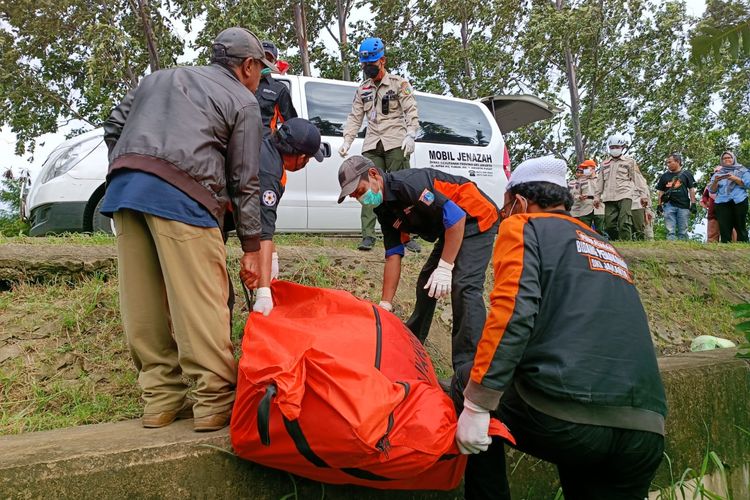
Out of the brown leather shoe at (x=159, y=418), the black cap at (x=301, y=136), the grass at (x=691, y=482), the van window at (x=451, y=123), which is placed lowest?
the grass at (x=691, y=482)

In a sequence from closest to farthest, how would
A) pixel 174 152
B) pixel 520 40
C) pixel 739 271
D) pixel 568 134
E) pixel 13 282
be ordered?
pixel 174 152 < pixel 13 282 < pixel 739 271 < pixel 520 40 < pixel 568 134

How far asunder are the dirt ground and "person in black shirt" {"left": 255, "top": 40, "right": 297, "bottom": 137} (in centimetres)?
97

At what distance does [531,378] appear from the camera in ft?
6.07

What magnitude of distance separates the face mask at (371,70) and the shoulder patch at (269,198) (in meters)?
2.58

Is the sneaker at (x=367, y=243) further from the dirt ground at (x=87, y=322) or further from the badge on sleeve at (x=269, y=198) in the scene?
the badge on sleeve at (x=269, y=198)

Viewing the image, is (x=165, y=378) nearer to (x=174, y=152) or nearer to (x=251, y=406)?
(x=251, y=406)

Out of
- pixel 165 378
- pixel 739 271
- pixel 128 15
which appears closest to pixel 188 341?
pixel 165 378

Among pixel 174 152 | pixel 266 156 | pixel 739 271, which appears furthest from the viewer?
pixel 739 271

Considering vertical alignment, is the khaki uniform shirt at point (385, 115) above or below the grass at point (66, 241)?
above

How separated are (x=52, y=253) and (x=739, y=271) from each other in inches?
285

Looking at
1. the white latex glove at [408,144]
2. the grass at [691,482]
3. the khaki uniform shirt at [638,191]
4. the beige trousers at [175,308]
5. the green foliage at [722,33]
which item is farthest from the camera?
the khaki uniform shirt at [638,191]

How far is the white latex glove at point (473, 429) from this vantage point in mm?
1882

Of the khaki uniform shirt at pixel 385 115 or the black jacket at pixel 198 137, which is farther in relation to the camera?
the khaki uniform shirt at pixel 385 115

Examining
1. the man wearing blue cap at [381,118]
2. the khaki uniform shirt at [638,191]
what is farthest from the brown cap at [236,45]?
the khaki uniform shirt at [638,191]
